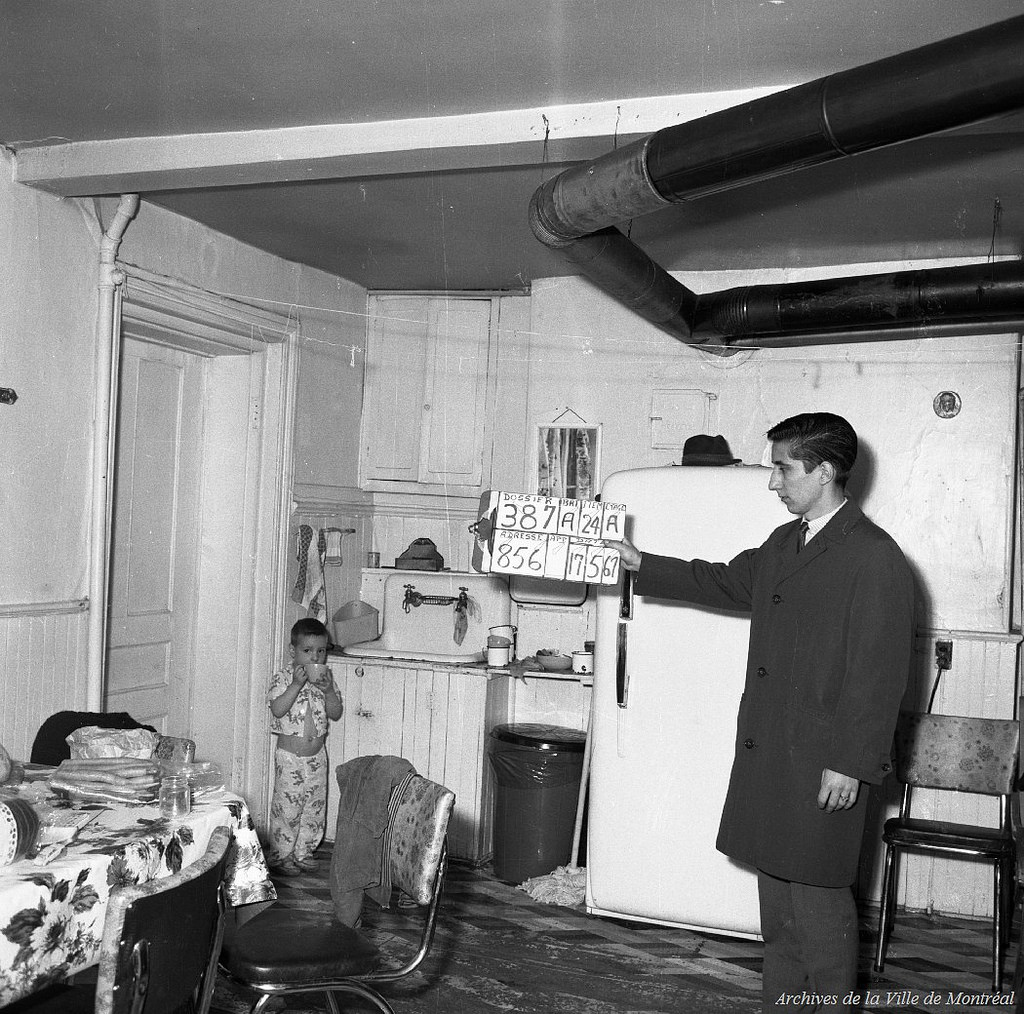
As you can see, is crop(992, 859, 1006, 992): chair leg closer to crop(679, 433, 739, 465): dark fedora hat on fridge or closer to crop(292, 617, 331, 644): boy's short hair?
crop(679, 433, 739, 465): dark fedora hat on fridge

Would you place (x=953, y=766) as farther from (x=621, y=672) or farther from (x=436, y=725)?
(x=436, y=725)

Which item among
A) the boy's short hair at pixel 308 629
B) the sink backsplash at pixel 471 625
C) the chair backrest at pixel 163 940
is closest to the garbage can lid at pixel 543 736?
the sink backsplash at pixel 471 625

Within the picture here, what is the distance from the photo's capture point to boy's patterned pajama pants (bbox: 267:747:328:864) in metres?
4.55

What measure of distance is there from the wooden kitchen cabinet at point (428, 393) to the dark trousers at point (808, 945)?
2797 millimetres

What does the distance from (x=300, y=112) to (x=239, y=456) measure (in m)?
2.04

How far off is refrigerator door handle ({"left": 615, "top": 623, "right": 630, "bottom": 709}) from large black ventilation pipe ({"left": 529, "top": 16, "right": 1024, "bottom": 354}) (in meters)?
1.12

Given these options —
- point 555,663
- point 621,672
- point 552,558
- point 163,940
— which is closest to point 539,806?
point 555,663

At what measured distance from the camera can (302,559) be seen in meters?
5.06

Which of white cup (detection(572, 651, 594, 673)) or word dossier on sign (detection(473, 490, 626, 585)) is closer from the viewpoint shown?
word dossier on sign (detection(473, 490, 626, 585))

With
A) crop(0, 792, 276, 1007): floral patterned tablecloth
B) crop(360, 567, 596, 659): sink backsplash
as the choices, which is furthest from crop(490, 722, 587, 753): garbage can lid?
crop(0, 792, 276, 1007): floral patterned tablecloth

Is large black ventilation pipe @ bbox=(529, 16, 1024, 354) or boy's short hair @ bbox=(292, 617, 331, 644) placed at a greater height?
large black ventilation pipe @ bbox=(529, 16, 1024, 354)

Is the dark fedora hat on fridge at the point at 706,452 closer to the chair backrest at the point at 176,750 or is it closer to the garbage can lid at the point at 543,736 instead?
the garbage can lid at the point at 543,736

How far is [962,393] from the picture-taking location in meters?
4.42

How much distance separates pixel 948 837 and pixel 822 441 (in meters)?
1.69
